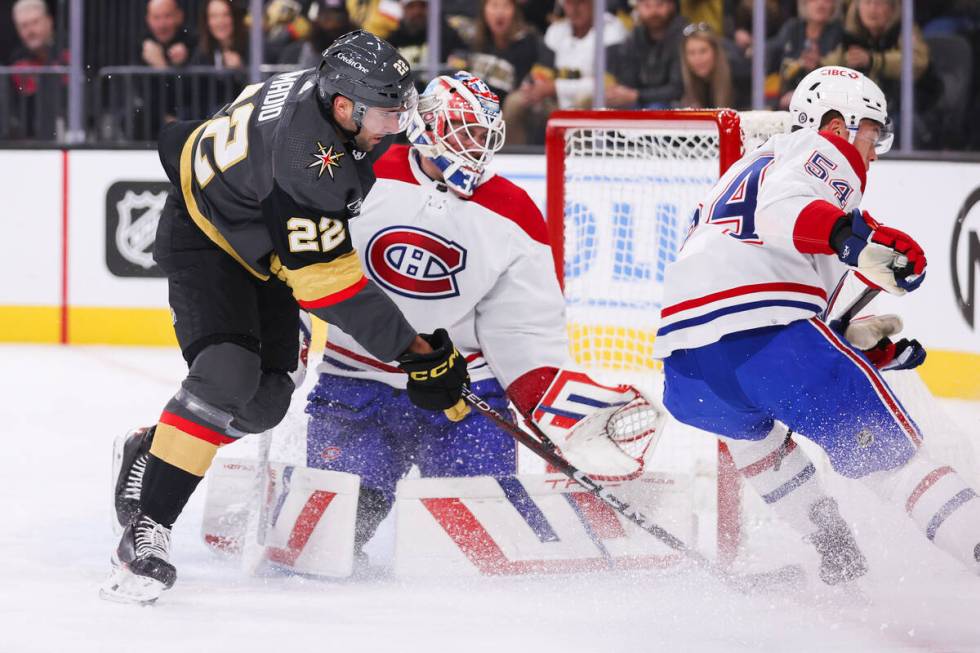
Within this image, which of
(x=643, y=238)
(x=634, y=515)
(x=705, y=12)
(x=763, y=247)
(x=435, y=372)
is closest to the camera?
(x=763, y=247)

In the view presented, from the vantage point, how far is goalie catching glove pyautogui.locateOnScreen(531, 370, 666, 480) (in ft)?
8.91

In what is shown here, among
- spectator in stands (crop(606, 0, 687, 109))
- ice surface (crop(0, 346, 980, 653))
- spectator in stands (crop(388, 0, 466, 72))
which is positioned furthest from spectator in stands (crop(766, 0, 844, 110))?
ice surface (crop(0, 346, 980, 653))

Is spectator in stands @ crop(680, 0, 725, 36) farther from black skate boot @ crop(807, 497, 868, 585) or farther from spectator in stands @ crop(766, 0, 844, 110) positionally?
black skate boot @ crop(807, 497, 868, 585)

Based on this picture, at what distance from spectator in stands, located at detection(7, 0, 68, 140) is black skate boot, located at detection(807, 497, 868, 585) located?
4254 millimetres

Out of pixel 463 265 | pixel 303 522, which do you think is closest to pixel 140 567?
pixel 303 522

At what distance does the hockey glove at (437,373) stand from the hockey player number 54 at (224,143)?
0.44m

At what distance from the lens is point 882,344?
2637 mm

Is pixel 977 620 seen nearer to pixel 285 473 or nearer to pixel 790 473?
pixel 790 473

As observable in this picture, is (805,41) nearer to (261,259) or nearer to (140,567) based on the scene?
(261,259)

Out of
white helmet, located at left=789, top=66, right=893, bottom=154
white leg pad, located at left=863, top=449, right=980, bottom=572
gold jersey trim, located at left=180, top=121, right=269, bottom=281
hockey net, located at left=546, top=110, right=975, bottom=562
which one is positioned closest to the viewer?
white leg pad, located at left=863, top=449, right=980, bottom=572

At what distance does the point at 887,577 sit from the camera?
266cm

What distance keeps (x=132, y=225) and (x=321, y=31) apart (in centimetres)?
110

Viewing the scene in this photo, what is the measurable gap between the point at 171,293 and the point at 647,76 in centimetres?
337

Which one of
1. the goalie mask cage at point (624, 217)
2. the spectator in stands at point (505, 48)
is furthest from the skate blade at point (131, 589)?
the spectator in stands at point (505, 48)
